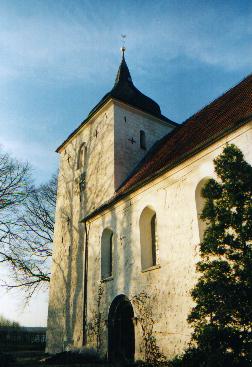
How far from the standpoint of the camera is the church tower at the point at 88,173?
53.7ft

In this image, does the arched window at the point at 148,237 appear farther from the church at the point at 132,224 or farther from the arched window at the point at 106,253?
the arched window at the point at 106,253

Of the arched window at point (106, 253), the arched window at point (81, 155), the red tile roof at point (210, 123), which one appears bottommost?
the arched window at point (106, 253)

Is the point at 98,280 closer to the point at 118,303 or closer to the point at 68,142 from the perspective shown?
the point at 118,303

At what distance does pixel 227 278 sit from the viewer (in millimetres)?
5574

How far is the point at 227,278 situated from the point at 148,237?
6.35 metres

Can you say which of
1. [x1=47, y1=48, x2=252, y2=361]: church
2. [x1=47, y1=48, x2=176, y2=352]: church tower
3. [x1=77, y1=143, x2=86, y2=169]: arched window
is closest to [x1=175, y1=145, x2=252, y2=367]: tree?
[x1=47, y1=48, x2=252, y2=361]: church

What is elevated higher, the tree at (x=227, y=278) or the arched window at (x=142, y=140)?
the arched window at (x=142, y=140)

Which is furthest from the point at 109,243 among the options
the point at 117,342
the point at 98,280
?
the point at 117,342

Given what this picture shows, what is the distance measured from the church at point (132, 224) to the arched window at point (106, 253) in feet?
0.14

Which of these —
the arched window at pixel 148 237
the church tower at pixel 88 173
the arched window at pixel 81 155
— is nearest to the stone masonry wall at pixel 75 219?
the church tower at pixel 88 173

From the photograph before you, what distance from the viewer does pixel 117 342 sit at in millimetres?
11836

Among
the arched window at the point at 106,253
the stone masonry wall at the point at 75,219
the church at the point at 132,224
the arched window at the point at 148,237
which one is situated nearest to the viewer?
the church at the point at 132,224

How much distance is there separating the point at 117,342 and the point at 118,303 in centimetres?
132

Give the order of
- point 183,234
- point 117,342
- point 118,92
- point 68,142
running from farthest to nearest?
point 68,142
point 118,92
point 117,342
point 183,234
